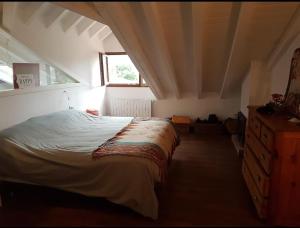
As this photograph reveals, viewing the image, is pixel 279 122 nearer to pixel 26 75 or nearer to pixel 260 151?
pixel 260 151

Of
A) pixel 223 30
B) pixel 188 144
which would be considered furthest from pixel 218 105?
Result: pixel 223 30

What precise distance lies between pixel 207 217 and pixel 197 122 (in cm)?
296

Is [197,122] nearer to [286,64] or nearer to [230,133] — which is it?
[230,133]

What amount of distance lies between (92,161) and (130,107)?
130 inches

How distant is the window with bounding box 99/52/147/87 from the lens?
5453mm

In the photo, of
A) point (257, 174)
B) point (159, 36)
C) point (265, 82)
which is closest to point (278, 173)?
point (257, 174)

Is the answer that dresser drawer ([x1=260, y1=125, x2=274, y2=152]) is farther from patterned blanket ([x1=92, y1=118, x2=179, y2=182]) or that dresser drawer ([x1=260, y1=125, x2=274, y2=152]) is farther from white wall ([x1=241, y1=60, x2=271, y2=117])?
white wall ([x1=241, y1=60, x2=271, y2=117])

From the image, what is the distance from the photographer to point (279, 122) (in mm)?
2068

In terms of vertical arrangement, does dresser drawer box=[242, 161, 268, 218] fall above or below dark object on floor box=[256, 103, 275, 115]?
below

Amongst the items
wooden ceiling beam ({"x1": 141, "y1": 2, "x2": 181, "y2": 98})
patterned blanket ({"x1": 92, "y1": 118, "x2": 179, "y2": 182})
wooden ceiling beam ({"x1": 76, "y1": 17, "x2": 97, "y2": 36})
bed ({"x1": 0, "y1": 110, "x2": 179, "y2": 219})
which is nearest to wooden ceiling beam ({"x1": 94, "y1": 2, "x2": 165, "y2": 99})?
wooden ceiling beam ({"x1": 141, "y1": 2, "x2": 181, "y2": 98})

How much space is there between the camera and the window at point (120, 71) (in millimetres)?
5453

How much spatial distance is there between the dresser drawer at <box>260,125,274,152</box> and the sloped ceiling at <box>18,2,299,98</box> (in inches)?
42.4

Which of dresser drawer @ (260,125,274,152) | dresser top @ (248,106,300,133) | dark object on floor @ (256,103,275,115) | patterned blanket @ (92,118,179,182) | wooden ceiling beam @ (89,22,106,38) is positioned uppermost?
wooden ceiling beam @ (89,22,106,38)

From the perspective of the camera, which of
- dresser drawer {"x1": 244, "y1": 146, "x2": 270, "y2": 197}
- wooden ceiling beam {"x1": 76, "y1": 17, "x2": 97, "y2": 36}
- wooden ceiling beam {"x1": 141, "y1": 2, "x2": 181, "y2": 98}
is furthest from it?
wooden ceiling beam {"x1": 76, "y1": 17, "x2": 97, "y2": 36}
